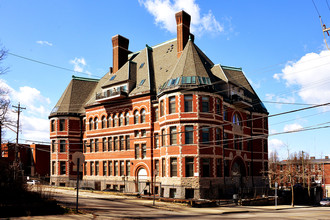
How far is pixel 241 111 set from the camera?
4669 cm

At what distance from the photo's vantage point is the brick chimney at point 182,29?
143ft

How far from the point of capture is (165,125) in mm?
38062

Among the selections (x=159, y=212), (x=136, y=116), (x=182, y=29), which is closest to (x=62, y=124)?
(x=136, y=116)

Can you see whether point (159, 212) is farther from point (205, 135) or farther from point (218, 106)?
point (218, 106)

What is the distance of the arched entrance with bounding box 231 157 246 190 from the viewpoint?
4328 centimetres

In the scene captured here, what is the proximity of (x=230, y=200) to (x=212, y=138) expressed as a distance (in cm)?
695

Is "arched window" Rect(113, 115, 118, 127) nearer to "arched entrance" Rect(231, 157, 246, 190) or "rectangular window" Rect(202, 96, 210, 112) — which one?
"rectangular window" Rect(202, 96, 210, 112)

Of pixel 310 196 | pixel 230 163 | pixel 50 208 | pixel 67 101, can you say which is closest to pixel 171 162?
pixel 230 163

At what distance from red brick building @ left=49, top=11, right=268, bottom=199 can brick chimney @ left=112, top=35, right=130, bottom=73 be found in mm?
165

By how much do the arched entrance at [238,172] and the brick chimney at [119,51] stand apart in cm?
2319

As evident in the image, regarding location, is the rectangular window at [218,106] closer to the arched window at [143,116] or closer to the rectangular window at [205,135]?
the rectangular window at [205,135]

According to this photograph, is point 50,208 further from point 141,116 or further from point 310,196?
point 310,196

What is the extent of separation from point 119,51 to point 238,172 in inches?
1026

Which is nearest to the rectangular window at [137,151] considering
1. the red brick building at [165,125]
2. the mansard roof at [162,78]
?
the red brick building at [165,125]
